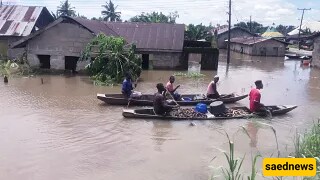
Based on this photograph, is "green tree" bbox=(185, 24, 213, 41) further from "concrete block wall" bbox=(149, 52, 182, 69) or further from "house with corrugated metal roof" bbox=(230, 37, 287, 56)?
"concrete block wall" bbox=(149, 52, 182, 69)

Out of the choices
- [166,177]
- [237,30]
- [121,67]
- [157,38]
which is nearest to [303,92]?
[121,67]

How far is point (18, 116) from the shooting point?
1272 cm

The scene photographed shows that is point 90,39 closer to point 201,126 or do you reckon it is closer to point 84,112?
point 84,112

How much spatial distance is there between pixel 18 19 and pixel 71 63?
7088 millimetres

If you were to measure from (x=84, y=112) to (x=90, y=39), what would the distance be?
1017 centimetres

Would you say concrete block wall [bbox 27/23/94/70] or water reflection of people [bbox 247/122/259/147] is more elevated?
concrete block wall [bbox 27/23/94/70]

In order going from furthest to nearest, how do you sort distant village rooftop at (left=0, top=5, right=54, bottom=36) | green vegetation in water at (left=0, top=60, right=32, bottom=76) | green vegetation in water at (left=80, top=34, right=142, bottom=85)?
distant village rooftop at (left=0, top=5, right=54, bottom=36), green vegetation in water at (left=0, top=60, right=32, bottom=76), green vegetation in water at (left=80, top=34, right=142, bottom=85)

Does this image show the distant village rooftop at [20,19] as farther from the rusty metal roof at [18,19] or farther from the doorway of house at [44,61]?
the doorway of house at [44,61]

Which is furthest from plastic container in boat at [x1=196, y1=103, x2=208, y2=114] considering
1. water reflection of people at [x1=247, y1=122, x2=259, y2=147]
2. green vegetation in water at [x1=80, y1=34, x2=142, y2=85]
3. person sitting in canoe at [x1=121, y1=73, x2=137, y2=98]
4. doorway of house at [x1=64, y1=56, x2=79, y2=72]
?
doorway of house at [x1=64, y1=56, x2=79, y2=72]

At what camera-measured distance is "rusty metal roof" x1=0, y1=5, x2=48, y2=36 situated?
26.3 meters

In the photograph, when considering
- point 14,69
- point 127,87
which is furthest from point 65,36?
point 127,87

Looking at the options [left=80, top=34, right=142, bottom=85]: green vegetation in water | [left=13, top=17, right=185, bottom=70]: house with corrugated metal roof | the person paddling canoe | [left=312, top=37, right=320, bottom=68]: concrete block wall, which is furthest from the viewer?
[left=312, top=37, right=320, bottom=68]: concrete block wall

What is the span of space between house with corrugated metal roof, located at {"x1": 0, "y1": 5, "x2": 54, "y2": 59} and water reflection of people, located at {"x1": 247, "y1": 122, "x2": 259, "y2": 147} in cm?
1938

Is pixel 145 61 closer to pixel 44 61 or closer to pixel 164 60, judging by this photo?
pixel 164 60
